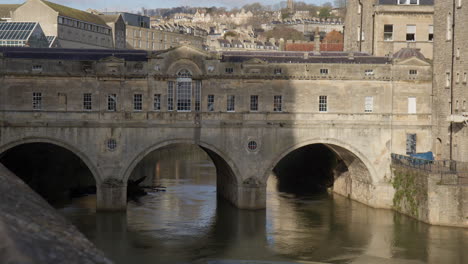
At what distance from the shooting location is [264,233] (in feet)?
145

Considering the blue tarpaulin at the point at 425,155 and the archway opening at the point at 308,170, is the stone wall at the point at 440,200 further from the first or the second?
the archway opening at the point at 308,170

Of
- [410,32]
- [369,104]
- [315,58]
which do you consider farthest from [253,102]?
[410,32]

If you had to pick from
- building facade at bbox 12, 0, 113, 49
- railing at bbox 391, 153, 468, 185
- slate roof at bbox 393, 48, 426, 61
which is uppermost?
building facade at bbox 12, 0, 113, 49

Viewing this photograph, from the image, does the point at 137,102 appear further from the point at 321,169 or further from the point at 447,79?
the point at 321,169

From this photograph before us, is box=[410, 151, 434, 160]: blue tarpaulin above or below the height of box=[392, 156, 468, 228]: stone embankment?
above

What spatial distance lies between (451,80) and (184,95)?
57.3 ft

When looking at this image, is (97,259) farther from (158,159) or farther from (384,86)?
(158,159)

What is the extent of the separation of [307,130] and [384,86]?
6.06m

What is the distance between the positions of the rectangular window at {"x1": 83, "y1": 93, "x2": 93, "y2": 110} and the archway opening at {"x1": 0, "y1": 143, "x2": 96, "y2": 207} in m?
7.62

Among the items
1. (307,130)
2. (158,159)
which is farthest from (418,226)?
(158,159)

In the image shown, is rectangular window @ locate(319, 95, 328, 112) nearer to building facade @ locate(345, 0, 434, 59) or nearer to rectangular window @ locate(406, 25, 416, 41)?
building facade @ locate(345, 0, 434, 59)

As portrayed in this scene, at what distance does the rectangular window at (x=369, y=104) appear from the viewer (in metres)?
51.3

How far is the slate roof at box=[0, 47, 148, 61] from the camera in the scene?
51375mm

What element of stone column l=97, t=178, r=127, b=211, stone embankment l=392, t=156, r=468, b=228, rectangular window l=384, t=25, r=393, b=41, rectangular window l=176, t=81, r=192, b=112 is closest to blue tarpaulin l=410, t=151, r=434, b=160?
stone embankment l=392, t=156, r=468, b=228
